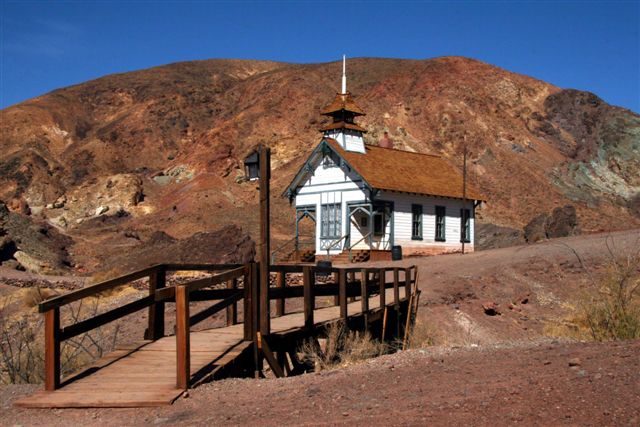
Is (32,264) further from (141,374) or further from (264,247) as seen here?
(141,374)

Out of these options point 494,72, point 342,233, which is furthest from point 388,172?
point 494,72

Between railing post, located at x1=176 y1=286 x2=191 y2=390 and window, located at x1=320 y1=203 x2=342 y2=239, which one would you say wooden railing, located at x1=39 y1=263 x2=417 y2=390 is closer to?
railing post, located at x1=176 y1=286 x2=191 y2=390

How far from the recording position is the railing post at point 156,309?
32.0ft

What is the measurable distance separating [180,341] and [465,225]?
28207 millimetres

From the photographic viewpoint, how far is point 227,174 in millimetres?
62500

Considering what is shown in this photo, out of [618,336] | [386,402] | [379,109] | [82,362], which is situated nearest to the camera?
[386,402]

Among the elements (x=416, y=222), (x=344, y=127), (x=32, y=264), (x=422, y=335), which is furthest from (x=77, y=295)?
(x=32, y=264)

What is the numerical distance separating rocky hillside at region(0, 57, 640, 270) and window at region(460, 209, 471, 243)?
11.4 metres

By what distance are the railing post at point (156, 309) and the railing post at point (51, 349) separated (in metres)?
2.09

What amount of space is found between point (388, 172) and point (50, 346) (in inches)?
1004

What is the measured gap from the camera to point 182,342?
24.2 feet

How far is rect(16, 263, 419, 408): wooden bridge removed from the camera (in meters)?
7.29

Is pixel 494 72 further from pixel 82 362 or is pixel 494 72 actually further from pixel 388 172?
pixel 82 362

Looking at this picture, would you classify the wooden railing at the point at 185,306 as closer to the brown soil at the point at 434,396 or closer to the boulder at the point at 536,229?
the brown soil at the point at 434,396
